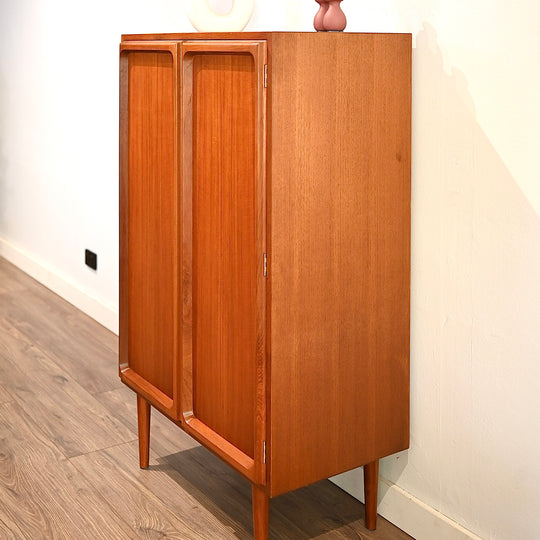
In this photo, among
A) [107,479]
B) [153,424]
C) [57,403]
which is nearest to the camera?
[107,479]

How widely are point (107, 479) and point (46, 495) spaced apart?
0.18 m

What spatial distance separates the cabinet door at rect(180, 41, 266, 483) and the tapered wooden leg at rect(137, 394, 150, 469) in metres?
0.35

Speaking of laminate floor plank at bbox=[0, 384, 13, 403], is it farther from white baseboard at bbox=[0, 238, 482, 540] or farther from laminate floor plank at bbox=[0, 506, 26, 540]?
white baseboard at bbox=[0, 238, 482, 540]

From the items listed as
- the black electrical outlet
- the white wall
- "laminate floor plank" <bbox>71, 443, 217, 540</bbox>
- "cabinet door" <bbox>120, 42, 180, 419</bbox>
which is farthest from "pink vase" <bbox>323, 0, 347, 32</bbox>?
the black electrical outlet

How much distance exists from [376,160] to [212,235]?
0.41 meters

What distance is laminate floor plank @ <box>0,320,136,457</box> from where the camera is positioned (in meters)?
2.55

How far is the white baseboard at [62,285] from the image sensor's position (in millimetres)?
3574

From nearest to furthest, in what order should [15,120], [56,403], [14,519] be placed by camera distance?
[14,519] < [56,403] < [15,120]

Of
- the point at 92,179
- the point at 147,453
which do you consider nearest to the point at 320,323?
the point at 147,453

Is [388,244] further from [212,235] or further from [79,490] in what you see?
[79,490]

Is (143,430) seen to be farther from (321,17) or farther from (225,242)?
(321,17)

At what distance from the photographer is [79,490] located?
2232mm

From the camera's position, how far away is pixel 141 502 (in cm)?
218

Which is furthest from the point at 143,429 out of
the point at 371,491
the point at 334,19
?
the point at 334,19
